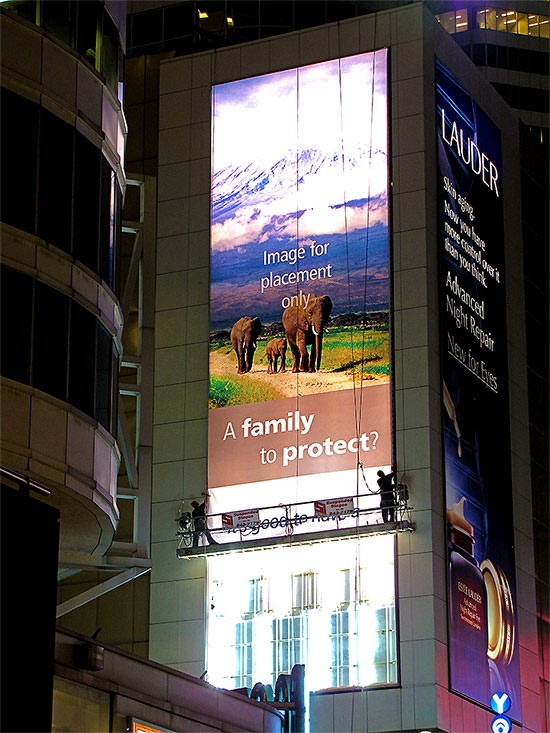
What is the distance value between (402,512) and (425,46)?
16.3 metres

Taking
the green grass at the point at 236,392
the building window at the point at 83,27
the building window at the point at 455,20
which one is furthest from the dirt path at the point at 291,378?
the building window at the point at 455,20

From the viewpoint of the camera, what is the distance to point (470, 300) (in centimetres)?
5062

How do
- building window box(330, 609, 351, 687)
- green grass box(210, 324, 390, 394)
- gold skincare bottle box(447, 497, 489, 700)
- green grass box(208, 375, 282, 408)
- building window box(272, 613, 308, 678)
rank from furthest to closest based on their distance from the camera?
green grass box(208, 375, 282, 408)
green grass box(210, 324, 390, 394)
building window box(272, 613, 308, 678)
gold skincare bottle box(447, 497, 489, 700)
building window box(330, 609, 351, 687)

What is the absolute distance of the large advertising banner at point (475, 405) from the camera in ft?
151

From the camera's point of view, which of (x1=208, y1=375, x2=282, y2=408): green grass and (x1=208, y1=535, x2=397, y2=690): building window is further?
(x1=208, y1=375, x2=282, y2=408): green grass

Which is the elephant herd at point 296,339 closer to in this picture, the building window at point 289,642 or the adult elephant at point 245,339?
the adult elephant at point 245,339

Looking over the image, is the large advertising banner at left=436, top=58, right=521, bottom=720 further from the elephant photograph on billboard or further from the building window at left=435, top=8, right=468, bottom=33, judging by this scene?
the building window at left=435, top=8, right=468, bottom=33

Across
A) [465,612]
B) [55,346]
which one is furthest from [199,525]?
[55,346]

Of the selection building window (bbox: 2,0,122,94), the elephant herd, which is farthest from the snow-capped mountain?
building window (bbox: 2,0,122,94)

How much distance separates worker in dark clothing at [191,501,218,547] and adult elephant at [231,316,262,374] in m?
4.83

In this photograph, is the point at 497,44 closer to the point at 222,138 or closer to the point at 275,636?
the point at 222,138

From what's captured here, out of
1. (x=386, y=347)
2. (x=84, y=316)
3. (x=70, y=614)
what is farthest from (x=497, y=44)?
(x=84, y=316)

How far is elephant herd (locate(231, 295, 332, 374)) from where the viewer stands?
48.1 m

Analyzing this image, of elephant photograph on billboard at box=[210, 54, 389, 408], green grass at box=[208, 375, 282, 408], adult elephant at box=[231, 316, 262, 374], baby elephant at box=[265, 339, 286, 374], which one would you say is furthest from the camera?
adult elephant at box=[231, 316, 262, 374]
